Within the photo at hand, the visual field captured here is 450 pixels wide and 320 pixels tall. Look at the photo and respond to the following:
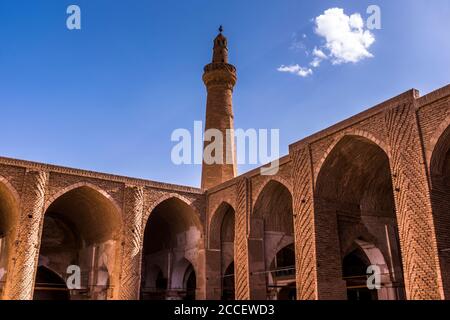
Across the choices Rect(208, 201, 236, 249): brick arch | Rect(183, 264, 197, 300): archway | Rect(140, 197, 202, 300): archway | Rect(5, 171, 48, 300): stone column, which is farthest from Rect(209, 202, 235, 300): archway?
Rect(5, 171, 48, 300): stone column

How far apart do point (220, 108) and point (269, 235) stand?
8458 millimetres

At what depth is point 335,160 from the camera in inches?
511

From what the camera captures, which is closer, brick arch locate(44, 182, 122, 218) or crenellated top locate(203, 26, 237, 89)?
brick arch locate(44, 182, 122, 218)

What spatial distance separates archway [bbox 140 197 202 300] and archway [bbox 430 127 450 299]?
31.3 feet

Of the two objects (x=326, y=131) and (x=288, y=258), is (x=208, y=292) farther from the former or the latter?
(x=326, y=131)

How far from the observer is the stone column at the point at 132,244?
50.7ft

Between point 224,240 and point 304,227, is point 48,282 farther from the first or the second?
point 304,227

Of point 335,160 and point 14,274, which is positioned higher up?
point 335,160

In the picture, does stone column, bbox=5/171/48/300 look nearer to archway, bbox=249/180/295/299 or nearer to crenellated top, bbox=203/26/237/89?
archway, bbox=249/180/295/299

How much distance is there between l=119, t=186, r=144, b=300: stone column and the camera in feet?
50.7

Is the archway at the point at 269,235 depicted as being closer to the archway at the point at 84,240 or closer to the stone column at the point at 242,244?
the stone column at the point at 242,244
